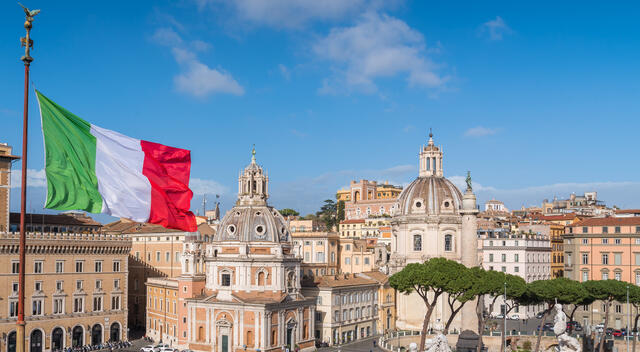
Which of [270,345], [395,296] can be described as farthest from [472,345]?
[395,296]

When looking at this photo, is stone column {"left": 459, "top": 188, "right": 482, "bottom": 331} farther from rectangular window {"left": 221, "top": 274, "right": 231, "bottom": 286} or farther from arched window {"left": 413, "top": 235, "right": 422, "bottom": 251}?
rectangular window {"left": 221, "top": 274, "right": 231, "bottom": 286}

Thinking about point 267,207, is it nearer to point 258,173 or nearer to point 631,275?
point 258,173

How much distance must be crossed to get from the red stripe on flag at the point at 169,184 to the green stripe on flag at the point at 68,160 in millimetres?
1356

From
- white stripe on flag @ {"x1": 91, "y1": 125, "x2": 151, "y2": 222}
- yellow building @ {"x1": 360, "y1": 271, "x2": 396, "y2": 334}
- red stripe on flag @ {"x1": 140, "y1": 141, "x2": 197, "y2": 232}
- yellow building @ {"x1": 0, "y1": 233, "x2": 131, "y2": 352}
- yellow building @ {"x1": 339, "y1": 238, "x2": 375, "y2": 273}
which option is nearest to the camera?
white stripe on flag @ {"x1": 91, "y1": 125, "x2": 151, "y2": 222}

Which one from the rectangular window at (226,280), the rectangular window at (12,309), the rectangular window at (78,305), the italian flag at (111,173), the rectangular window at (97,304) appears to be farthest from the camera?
the rectangular window at (97,304)

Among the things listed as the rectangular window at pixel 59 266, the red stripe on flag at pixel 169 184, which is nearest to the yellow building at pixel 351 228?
the rectangular window at pixel 59 266

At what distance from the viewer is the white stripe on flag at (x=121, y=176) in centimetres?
1755

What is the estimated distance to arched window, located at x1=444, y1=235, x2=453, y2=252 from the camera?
83.9 meters

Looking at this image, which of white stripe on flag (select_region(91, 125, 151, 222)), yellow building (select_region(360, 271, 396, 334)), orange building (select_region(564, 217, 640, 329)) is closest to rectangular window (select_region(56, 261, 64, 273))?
yellow building (select_region(360, 271, 396, 334))

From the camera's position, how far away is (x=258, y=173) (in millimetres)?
→ 73375

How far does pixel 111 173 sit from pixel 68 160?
1.21 m

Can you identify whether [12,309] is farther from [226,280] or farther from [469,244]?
[469,244]

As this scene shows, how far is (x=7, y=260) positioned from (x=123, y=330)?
1446 centimetres

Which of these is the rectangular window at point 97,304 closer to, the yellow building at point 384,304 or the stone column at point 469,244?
the yellow building at point 384,304
